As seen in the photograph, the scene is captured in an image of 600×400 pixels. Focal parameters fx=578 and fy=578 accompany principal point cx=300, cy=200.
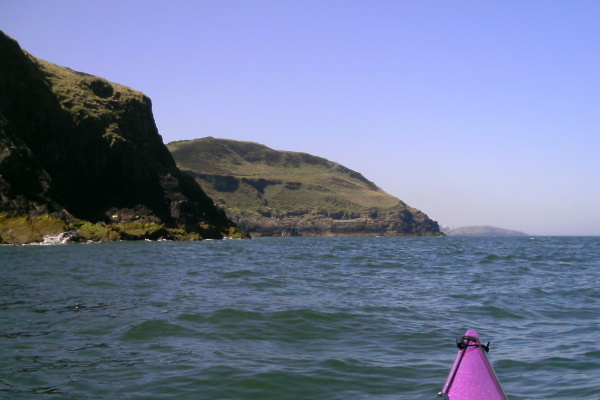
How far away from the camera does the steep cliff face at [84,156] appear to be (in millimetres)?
59094

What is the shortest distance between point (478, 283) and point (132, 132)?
7404 cm

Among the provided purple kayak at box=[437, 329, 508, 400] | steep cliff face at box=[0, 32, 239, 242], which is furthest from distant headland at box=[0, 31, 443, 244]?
purple kayak at box=[437, 329, 508, 400]

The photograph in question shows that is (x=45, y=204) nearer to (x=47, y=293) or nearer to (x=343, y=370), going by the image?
(x=47, y=293)

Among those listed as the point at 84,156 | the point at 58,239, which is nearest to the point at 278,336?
the point at 58,239

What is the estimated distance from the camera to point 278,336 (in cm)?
1102

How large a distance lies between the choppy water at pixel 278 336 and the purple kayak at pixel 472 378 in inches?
62.3

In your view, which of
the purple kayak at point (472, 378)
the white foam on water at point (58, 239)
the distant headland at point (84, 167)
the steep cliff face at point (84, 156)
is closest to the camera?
the purple kayak at point (472, 378)

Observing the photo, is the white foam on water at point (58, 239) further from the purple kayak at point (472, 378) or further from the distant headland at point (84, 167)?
the purple kayak at point (472, 378)

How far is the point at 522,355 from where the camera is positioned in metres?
9.79

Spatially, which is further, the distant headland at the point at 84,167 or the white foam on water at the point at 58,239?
the distant headland at the point at 84,167

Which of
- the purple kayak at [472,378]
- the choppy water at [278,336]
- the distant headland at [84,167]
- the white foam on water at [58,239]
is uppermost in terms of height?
the distant headland at [84,167]

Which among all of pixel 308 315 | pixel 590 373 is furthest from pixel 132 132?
pixel 590 373

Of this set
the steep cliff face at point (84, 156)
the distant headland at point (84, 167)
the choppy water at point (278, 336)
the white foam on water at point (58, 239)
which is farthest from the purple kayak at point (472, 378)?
the steep cliff face at point (84, 156)

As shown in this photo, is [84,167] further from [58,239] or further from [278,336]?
[278,336]
